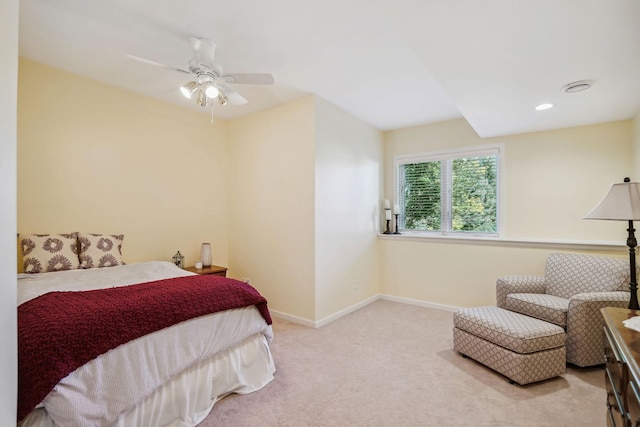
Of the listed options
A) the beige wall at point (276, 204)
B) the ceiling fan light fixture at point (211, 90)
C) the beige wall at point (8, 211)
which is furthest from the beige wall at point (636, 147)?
the beige wall at point (8, 211)

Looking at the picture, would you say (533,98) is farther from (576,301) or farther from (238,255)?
(238,255)

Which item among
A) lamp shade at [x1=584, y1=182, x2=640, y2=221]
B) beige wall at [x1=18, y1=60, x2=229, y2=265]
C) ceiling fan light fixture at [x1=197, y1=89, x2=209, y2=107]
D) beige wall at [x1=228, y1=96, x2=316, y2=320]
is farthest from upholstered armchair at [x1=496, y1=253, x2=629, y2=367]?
beige wall at [x1=18, y1=60, x2=229, y2=265]

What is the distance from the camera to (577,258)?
9.50 ft

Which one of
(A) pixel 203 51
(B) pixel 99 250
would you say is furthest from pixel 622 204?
(B) pixel 99 250

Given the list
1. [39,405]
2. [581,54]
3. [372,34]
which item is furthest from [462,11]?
[39,405]

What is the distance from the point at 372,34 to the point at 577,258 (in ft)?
9.22

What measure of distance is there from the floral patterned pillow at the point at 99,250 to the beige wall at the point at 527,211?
346cm

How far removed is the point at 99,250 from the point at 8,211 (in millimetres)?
2033

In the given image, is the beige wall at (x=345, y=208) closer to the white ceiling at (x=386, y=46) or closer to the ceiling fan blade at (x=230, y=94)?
the white ceiling at (x=386, y=46)

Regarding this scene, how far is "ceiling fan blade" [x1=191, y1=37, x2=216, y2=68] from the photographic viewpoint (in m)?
2.16

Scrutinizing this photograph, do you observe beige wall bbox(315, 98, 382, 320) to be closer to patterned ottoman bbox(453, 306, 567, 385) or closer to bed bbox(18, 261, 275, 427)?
bed bbox(18, 261, 275, 427)

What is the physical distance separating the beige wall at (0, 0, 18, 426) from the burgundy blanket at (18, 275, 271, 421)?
113 mm

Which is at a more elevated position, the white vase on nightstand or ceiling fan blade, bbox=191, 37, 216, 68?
ceiling fan blade, bbox=191, 37, 216, 68

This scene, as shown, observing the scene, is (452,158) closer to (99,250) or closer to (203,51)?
(203,51)
